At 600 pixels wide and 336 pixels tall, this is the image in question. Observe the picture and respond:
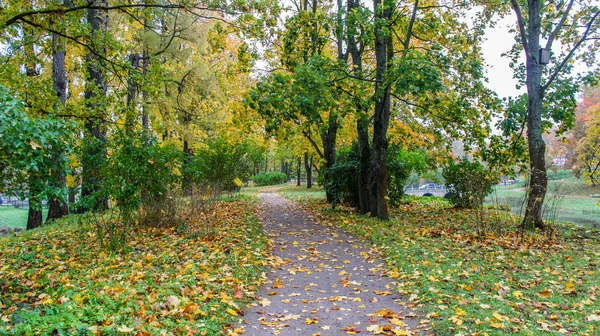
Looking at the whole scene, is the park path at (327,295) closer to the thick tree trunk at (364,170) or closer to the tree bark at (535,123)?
the thick tree trunk at (364,170)

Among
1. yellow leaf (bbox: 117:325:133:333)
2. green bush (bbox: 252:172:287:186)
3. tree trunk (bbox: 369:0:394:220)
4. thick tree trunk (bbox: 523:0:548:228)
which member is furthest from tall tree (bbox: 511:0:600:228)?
green bush (bbox: 252:172:287:186)

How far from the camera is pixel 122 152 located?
24.2 feet

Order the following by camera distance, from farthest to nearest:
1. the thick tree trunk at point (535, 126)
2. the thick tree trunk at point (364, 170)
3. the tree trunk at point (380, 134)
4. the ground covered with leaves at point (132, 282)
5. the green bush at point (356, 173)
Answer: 1. the green bush at point (356, 173)
2. the thick tree trunk at point (364, 170)
3. the tree trunk at point (380, 134)
4. the thick tree trunk at point (535, 126)
5. the ground covered with leaves at point (132, 282)

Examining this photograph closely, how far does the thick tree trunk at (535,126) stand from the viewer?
8219mm

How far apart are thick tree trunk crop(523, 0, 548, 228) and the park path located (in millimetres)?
3804

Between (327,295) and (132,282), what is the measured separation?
2.51 meters

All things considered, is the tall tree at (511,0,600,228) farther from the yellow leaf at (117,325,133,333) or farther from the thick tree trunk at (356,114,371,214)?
the yellow leaf at (117,325,133,333)

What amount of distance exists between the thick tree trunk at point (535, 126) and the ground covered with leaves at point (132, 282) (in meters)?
5.82

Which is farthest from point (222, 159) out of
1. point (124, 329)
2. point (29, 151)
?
point (124, 329)

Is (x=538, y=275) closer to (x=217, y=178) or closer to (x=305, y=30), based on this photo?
(x=305, y=30)

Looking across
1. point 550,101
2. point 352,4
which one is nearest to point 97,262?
point 352,4

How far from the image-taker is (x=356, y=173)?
13055 millimetres

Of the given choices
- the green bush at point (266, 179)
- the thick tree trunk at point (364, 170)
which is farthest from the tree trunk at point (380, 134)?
the green bush at point (266, 179)

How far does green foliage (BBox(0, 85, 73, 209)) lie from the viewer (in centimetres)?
371
